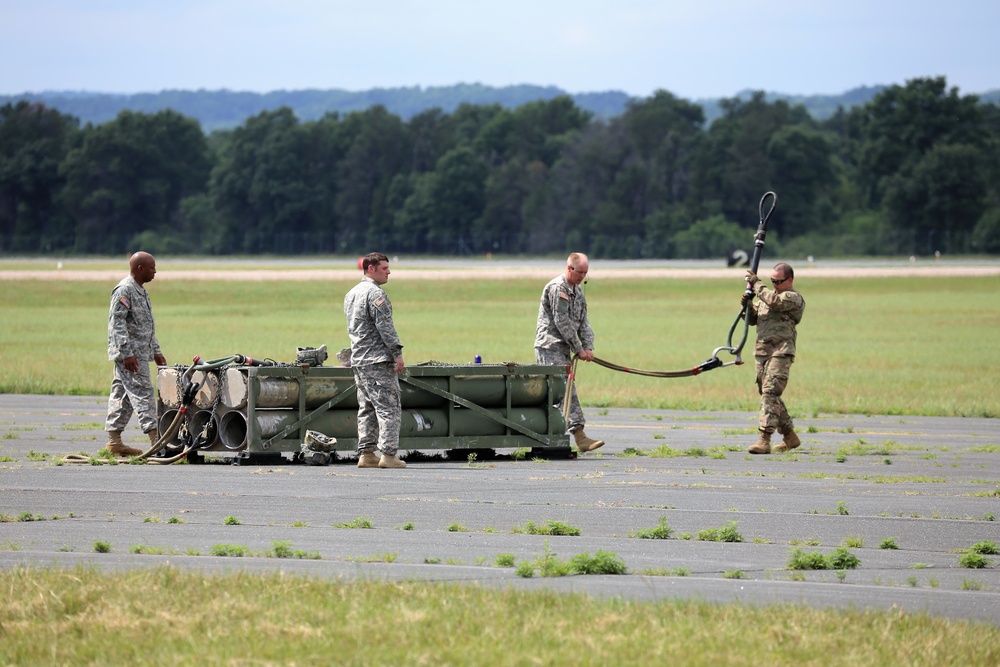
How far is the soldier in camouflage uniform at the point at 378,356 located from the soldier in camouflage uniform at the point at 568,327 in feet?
8.07

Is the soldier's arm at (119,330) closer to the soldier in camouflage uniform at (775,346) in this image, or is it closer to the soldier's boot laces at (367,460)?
the soldier's boot laces at (367,460)

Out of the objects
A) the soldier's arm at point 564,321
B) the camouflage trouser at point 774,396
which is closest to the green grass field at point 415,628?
the soldier's arm at point 564,321

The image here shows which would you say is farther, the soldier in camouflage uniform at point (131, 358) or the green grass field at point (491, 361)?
the soldier in camouflage uniform at point (131, 358)

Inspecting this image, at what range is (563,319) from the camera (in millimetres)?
17391

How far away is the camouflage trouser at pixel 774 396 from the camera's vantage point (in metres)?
17.2

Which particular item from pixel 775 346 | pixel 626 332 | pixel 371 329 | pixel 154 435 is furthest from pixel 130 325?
pixel 626 332

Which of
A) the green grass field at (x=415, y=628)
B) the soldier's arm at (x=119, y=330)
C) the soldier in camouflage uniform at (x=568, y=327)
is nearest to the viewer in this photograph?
the green grass field at (x=415, y=628)

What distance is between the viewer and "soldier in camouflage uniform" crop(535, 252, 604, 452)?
17.3 meters

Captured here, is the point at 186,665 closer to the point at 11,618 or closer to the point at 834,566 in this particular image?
the point at 11,618

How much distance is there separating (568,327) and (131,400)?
5.05 m

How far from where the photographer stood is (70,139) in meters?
151

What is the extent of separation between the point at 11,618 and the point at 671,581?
396 cm

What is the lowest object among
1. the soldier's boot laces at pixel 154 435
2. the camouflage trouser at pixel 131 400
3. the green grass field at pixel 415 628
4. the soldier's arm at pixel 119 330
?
the soldier's boot laces at pixel 154 435

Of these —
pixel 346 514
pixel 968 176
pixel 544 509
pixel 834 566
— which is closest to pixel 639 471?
pixel 544 509
